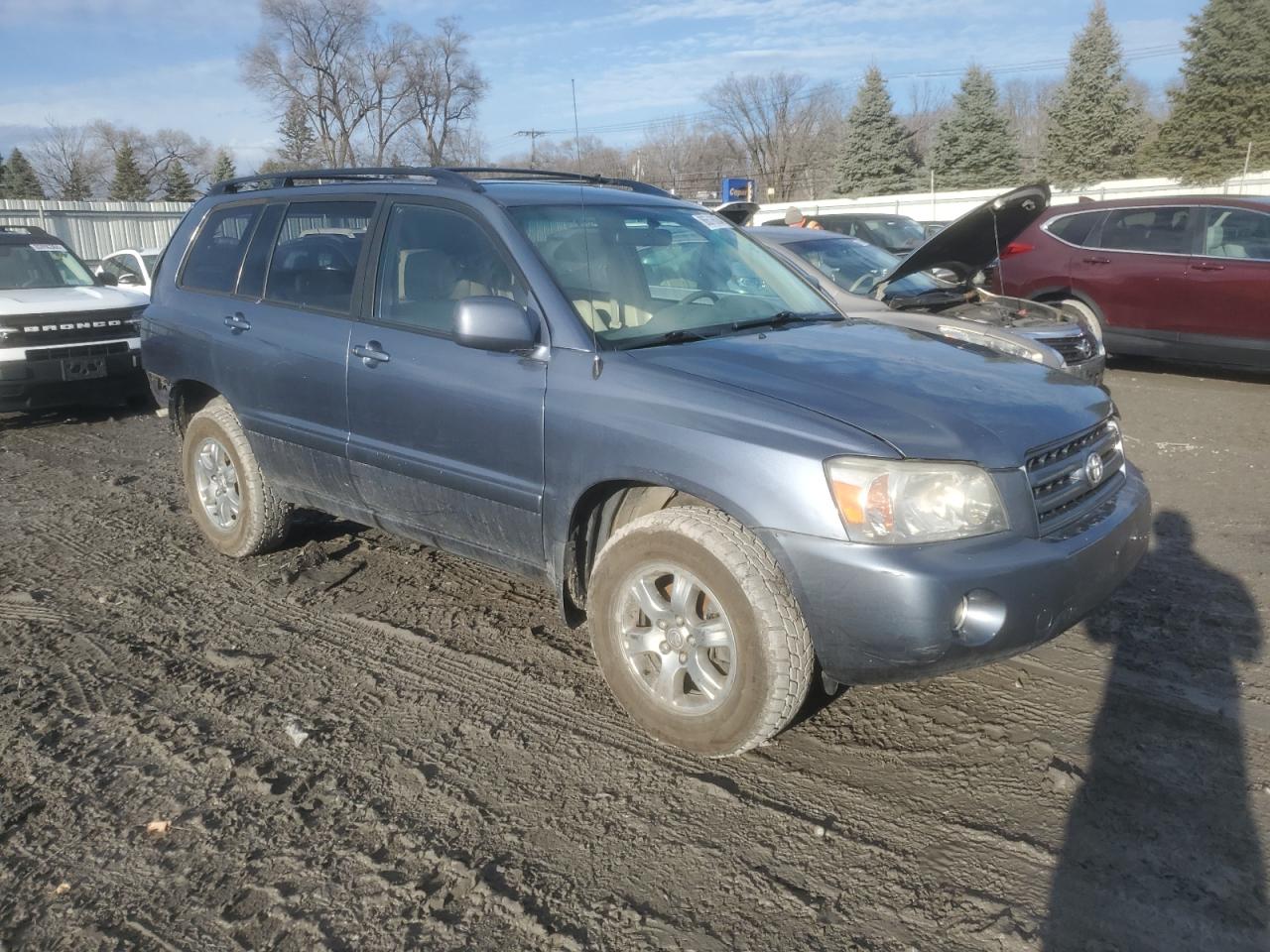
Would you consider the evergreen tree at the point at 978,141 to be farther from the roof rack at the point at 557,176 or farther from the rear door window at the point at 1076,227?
the roof rack at the point at 557,176

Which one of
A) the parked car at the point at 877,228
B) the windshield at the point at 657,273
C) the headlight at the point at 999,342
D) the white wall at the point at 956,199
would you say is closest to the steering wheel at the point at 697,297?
the windshield at the point at 657,273

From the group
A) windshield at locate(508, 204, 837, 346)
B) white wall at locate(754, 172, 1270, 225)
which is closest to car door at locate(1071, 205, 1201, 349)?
windshield at locate(508, 204, 837, 346)

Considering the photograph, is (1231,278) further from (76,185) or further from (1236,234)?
(76,185)

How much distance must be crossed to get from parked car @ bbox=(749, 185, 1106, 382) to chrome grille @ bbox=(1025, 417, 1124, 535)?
2.45 meters

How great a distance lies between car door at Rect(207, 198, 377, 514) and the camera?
427cm

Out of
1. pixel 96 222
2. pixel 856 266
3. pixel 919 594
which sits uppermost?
pixel 96 222

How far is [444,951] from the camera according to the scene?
2391mm

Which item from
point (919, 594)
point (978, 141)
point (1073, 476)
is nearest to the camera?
point (919, 594)

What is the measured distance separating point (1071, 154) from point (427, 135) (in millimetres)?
29220

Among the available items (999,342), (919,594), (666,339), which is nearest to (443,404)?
(666,339)

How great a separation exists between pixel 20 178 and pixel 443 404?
7564cm

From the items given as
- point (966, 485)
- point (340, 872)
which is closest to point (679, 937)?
point (340, 872)

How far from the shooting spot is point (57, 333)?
8609 millimetres

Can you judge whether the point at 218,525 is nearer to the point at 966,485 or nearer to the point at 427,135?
the point at 966,485
